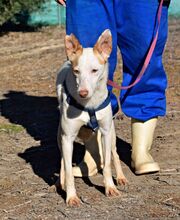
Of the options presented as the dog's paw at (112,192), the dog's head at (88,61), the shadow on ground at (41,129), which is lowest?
the shadow on ground at (41,129)

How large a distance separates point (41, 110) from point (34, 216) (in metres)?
3.21

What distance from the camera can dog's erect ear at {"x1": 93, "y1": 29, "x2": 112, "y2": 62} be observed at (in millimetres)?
3826

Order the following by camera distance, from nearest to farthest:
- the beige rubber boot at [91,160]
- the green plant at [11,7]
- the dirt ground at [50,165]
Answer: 1. the dirt ground at [50,165]
2. the beige rubber boot at [91,160]
3. the green plant at [11,7]

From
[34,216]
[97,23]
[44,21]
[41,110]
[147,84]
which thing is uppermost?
[97,23]

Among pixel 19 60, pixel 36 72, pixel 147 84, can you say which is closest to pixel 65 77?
pixel 147 84

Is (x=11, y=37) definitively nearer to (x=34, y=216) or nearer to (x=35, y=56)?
(x=35, y=56)

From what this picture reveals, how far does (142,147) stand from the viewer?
4.77 metres

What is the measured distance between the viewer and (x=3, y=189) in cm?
446

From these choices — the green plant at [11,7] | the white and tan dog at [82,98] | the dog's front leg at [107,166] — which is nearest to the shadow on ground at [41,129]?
the dog's front leg at [107,166]

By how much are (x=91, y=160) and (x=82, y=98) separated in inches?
36.9

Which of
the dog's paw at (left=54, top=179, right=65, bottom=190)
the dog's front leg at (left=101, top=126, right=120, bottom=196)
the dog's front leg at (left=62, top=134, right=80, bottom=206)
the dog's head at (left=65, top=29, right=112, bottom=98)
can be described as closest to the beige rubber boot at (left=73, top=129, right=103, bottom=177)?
the dog's paw at (left=54, top=179, right=65, bottom=190)

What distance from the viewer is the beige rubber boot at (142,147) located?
459 centimetres

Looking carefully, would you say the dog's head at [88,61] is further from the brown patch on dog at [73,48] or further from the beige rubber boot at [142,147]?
the beige rubber boot at [142,147]

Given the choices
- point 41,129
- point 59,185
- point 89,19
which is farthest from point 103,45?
point 41,129
